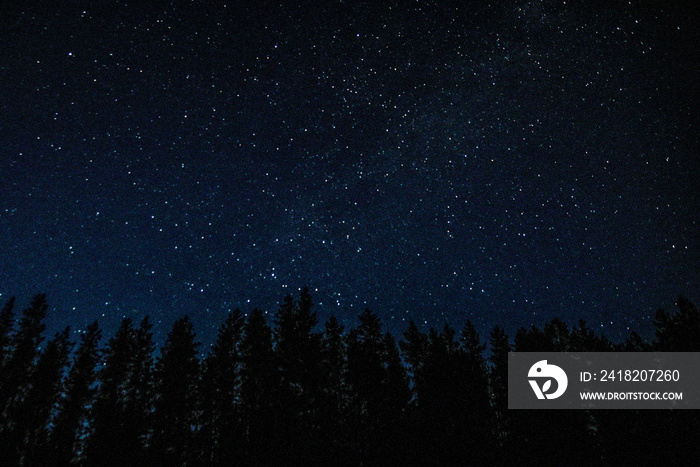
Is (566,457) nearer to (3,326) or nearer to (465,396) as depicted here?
(465,396)

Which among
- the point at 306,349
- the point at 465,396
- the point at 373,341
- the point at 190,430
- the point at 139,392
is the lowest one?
the point at 190,430

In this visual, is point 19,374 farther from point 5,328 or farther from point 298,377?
point 298,377

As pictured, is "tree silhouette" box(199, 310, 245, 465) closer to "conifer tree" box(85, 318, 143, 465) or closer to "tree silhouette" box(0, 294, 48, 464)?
"conifer tree" box(85, 318, 143, 465)

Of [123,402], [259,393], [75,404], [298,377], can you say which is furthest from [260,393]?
[75,404]

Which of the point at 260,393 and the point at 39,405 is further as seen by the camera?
the point at 39,405

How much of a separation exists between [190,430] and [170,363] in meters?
5.67

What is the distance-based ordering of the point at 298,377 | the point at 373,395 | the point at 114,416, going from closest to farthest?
1. the point at 114,416
2. the point at 298,377
3. the point at 373,395

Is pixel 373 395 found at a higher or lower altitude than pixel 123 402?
higher

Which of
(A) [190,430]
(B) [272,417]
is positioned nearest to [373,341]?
(B) [272,417]

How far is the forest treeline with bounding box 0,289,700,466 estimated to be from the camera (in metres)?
24.5

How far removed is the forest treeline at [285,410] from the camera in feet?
80.2

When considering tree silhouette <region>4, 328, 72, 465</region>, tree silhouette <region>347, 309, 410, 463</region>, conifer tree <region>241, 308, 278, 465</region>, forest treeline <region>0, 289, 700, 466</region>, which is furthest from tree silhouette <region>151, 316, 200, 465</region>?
tree silhouette <region>347, 309, 410, 463</region>

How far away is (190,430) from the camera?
27250 mm

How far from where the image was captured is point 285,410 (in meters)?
24.7
